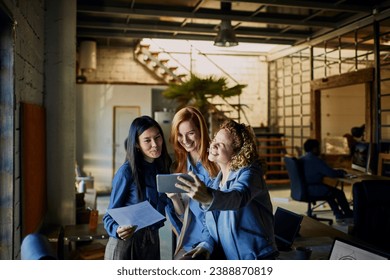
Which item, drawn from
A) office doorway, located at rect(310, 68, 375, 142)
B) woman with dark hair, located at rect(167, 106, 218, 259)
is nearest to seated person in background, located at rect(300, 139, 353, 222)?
office doorway, located at rect(310, 68, 375, 142)

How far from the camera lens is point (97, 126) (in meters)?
7.51

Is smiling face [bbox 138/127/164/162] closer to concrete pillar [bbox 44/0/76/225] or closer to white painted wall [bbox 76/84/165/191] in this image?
concrete pillar [bbox 44/0/76/225]

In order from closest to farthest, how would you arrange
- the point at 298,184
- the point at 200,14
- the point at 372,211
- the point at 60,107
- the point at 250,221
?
the point at 250,221, the point at 372,211, the point at 60,107, the point at 298,184, the point at 200,14

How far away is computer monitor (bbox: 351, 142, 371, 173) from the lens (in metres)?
4.26

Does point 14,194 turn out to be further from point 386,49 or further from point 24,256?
point 386,49

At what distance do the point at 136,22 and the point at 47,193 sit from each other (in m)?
3.80

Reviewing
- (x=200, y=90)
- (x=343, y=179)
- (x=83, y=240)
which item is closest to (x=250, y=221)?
(x=83, y=240)

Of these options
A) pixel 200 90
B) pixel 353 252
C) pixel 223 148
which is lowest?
pixel 353 252

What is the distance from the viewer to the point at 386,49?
5.25m

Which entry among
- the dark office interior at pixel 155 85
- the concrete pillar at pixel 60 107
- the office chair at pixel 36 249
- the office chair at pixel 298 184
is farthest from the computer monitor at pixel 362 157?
the office chair at pixel 36 249

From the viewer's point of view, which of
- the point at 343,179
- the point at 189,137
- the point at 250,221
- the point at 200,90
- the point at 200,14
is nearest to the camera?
the point at 250,221

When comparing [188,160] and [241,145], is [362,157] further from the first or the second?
[241,145]

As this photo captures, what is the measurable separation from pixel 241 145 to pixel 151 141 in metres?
0.46
